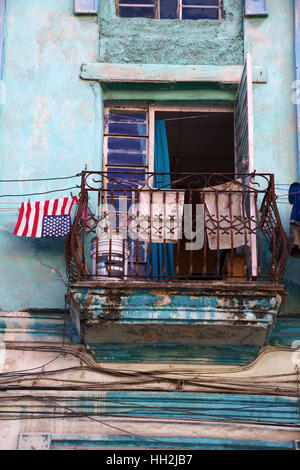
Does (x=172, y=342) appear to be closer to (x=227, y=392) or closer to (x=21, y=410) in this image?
(x=227, y=392)

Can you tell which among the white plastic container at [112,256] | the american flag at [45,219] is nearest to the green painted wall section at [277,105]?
the white plastic container at [112,256]

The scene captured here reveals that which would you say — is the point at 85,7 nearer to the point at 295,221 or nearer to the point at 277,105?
the point at 277,105

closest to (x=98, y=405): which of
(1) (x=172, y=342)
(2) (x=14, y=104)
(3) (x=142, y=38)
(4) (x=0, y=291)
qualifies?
(1) (x=172, y=342)

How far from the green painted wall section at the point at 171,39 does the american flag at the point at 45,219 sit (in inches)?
68.2

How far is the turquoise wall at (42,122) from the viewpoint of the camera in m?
7.84

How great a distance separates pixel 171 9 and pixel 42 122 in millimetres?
1939

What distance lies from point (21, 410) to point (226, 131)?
459cm

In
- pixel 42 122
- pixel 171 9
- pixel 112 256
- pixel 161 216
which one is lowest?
pixel 112 256

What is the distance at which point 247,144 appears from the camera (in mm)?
7812

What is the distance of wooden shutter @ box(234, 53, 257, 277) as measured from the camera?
7.53 m

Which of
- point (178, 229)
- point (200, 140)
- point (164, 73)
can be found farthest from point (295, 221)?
point (200, 140)

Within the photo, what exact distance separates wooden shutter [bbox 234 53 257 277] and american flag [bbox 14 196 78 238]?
1.62 m

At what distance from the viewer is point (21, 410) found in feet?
23.7

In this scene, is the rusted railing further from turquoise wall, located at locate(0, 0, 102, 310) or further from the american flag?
turquoise wall, located at locate(0, 0, 102, 310)
